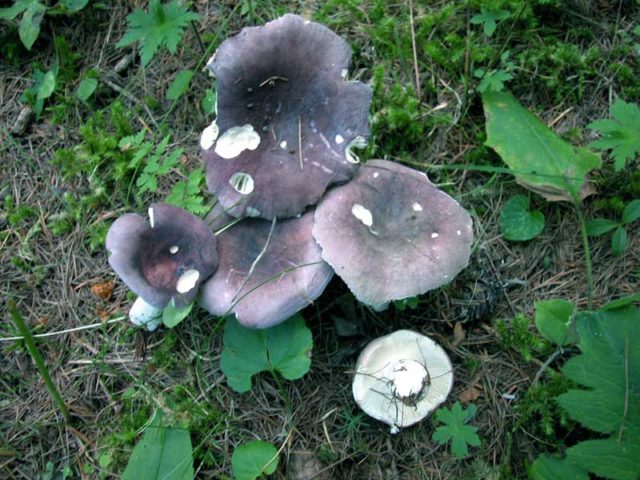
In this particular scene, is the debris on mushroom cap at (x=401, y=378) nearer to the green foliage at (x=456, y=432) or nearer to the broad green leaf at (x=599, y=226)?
the green foliage at (x=456, y=432)

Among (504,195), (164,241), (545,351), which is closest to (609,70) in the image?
(504,195)

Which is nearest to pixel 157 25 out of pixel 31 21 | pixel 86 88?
pixel 86 88

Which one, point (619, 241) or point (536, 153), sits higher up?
point (536, 153)

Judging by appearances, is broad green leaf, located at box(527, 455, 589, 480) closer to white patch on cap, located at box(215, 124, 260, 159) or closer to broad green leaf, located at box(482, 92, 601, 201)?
broad green leaf, located at box(482, 92, 601, 201)

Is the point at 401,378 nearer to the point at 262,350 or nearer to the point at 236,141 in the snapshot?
the point at 262,350

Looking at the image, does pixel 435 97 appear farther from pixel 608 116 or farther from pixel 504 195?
pixel 608 116

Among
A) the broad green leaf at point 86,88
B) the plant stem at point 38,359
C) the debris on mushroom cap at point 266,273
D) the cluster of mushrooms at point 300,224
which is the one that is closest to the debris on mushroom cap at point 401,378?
the cluster of mushrooms at point 300,224
